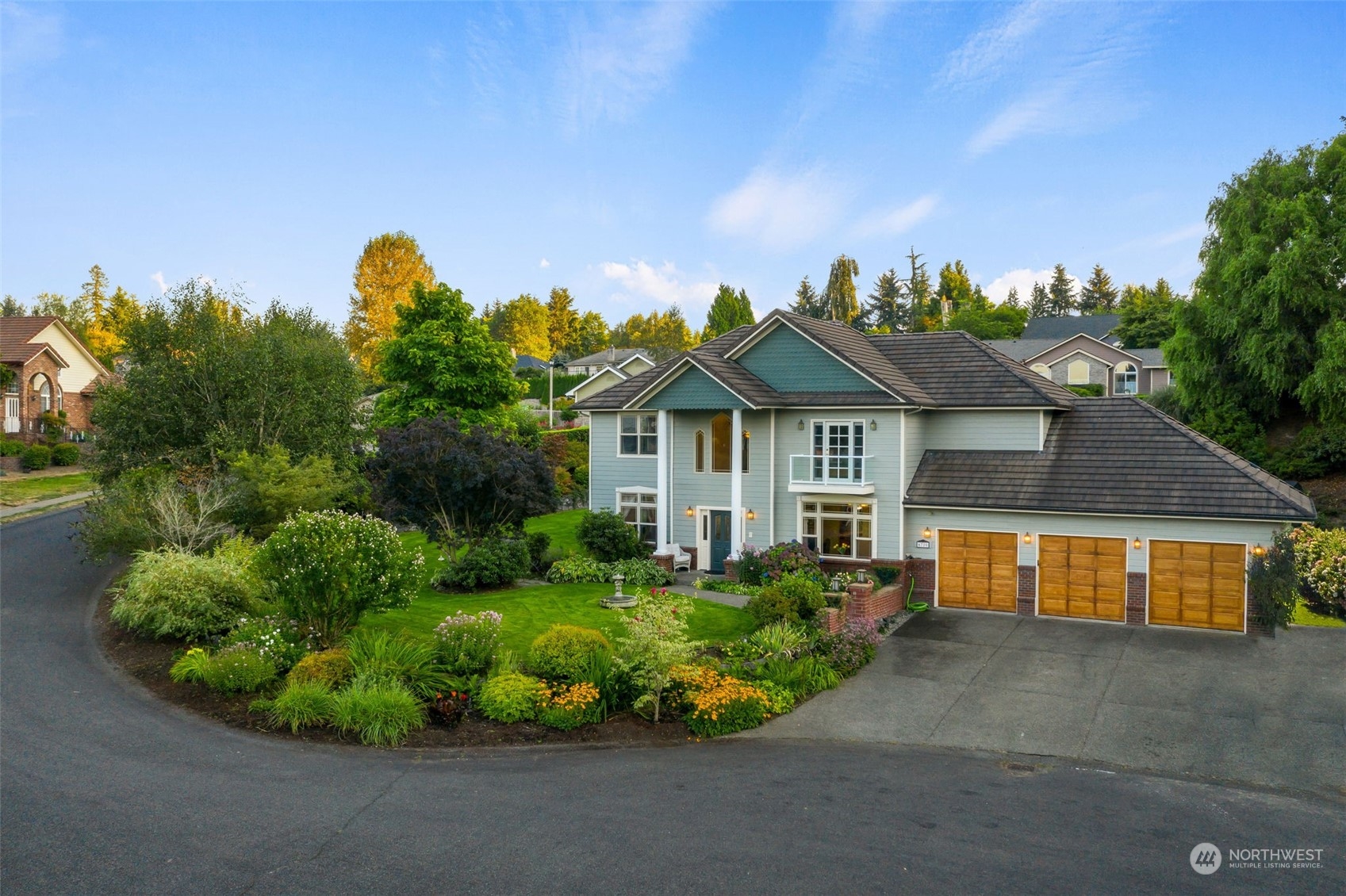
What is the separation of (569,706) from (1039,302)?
103 meters

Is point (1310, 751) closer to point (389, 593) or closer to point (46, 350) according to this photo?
point (389, 593)

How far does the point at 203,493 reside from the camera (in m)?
20.6

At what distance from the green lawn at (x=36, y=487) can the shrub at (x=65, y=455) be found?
4.71 ft

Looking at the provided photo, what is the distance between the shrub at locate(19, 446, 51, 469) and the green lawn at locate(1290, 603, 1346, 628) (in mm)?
45586

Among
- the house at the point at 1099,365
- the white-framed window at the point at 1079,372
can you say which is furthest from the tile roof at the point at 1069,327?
the white-framed window at the point at 1079,372

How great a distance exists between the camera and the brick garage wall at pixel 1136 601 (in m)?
19.7

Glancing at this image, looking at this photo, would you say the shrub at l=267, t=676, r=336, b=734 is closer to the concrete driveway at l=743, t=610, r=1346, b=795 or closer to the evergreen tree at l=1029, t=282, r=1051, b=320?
the concrete driveway at l=743, t=610, r=1346, b=795

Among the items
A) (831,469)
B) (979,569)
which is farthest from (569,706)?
(979,569)

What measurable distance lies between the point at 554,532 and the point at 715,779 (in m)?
20.1

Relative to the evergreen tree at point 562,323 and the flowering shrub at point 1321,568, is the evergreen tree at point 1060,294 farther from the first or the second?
the flowering shrub at point 1321,568

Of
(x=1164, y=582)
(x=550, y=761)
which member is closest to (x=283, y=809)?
(x=550, y=761)

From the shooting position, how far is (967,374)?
76.7 ft
